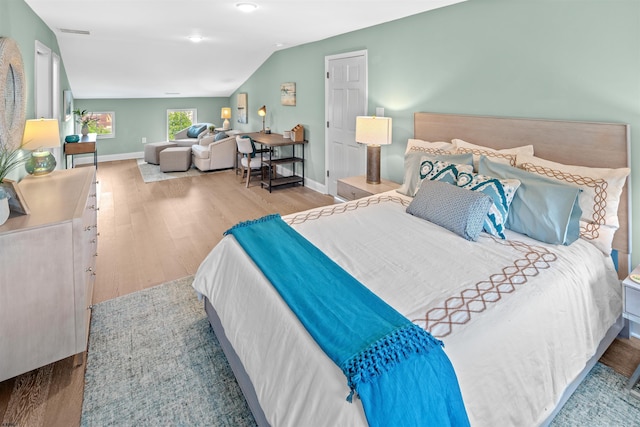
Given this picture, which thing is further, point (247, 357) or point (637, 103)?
point (637, 103)

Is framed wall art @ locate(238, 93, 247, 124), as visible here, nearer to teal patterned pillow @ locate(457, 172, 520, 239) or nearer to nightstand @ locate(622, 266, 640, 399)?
teal patterned pillow @ locate(457, 172, 520, 239)

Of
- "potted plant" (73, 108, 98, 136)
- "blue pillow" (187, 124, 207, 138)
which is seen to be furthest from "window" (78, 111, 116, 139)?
"blue pillow" (187, 124, 207, 138)

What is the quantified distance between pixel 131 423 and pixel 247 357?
2.17 ft

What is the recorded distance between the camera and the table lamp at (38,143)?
8.89 feet

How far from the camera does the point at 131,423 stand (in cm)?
162

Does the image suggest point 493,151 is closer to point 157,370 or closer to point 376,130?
point 376,130

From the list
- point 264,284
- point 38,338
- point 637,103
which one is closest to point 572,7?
point 637,103

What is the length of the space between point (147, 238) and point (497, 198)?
11.0ft

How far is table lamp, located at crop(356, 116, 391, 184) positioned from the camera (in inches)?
139

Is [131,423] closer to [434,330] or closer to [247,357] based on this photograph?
[247,357]

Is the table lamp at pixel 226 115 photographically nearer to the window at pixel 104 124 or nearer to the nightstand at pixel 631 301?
the window at pixel 104 124

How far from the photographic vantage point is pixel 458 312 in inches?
54.6

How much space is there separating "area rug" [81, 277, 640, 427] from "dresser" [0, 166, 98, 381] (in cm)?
26

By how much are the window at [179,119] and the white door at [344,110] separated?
5275mm
